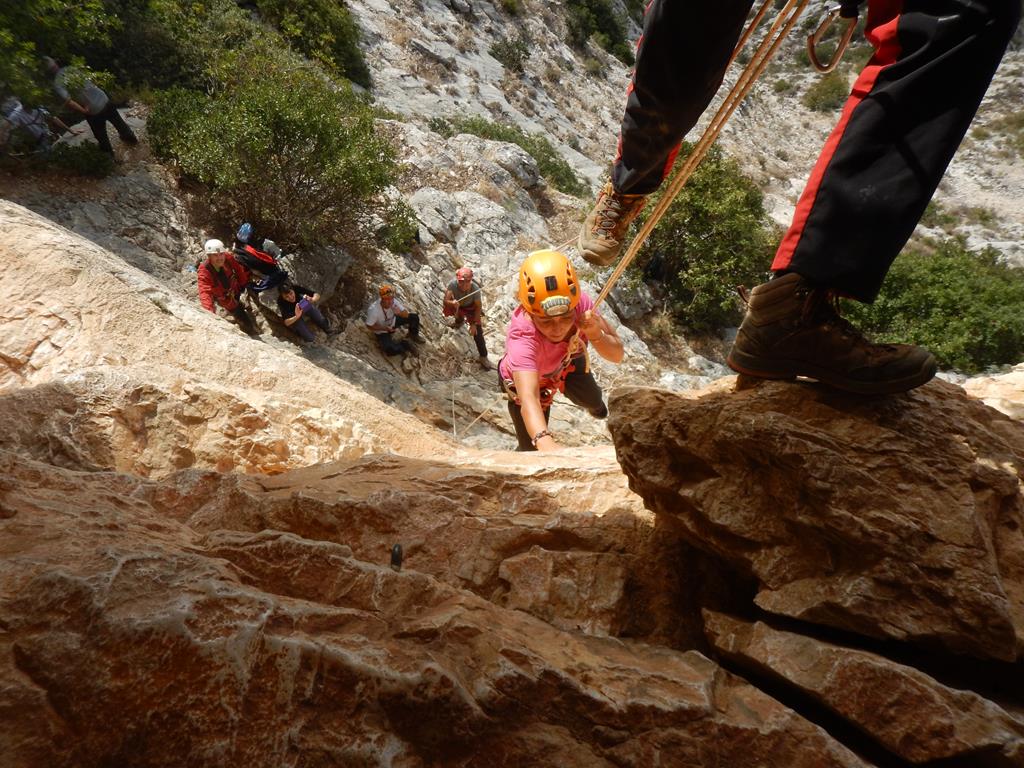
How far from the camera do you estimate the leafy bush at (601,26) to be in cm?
3145

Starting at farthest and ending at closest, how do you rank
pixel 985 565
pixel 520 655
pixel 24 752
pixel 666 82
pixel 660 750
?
pixel 666 82 < pixel 985 565 < pixel 520 655 < pixel 660 750 < pixel 24 752

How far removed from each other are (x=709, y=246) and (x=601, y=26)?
26.2 m

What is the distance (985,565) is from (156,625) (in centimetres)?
212

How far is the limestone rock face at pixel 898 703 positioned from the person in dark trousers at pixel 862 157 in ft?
2.79

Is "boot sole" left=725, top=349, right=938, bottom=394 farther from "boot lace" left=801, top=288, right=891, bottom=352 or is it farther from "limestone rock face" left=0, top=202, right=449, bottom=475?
"limestone rock face" left=0, top=202, right=449, bottom=475

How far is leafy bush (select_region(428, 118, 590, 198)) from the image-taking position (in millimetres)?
18562

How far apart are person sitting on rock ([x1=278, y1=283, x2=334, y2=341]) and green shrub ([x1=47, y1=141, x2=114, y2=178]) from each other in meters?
3.95

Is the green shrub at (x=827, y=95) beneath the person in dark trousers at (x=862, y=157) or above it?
above

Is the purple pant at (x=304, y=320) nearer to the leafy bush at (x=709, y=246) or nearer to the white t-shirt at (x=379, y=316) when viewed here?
the white t-shirt at (x=379, y=316)

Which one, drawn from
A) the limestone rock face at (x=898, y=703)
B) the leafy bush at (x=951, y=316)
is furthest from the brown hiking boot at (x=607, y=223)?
the leafy bush at (x=951, y=316)

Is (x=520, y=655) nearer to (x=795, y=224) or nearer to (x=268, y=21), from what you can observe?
(x=795, y=224)

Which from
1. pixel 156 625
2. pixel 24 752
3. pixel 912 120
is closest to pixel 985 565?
pixel 912 120

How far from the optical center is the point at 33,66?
5859 millimetres

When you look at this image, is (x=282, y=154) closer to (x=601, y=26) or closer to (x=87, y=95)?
(x=87, y=95)
